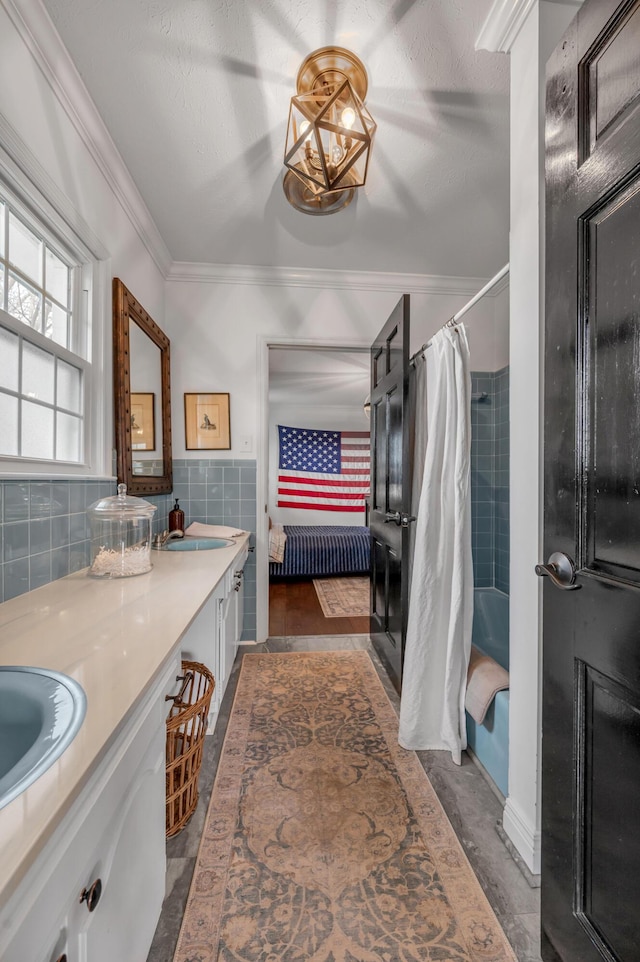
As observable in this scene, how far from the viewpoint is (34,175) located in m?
1.33

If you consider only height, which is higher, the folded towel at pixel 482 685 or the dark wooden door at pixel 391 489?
the dark wooden door at pixel 391 489

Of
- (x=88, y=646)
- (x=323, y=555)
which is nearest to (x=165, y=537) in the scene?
(x=88, y=646)

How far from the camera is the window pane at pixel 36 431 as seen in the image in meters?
1.42

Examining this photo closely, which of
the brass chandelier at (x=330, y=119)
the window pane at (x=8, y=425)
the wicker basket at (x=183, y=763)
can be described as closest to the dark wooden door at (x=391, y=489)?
the brass chandelier at (x=330, y=119)

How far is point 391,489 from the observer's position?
2.32m

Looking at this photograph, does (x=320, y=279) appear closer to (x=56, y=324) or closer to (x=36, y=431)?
(x=56, y=324)

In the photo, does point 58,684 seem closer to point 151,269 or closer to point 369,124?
point 369,124

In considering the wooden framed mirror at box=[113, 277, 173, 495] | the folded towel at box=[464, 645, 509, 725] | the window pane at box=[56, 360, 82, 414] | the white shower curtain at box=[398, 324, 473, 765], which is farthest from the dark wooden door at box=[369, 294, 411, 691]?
the window pane at box=[56, 360, 82, 414]

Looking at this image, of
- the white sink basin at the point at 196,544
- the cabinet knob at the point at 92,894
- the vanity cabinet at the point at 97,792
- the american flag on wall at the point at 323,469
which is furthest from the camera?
the american flag on wall at the point at 323,469

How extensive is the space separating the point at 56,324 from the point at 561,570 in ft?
6.25

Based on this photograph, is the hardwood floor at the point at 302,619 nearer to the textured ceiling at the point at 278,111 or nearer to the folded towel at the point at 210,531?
the folded towel at the point at 210,531

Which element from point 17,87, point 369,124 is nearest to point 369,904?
point 369,124

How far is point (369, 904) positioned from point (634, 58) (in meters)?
1.92

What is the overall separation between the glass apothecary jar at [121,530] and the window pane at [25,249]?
82 centimetres
